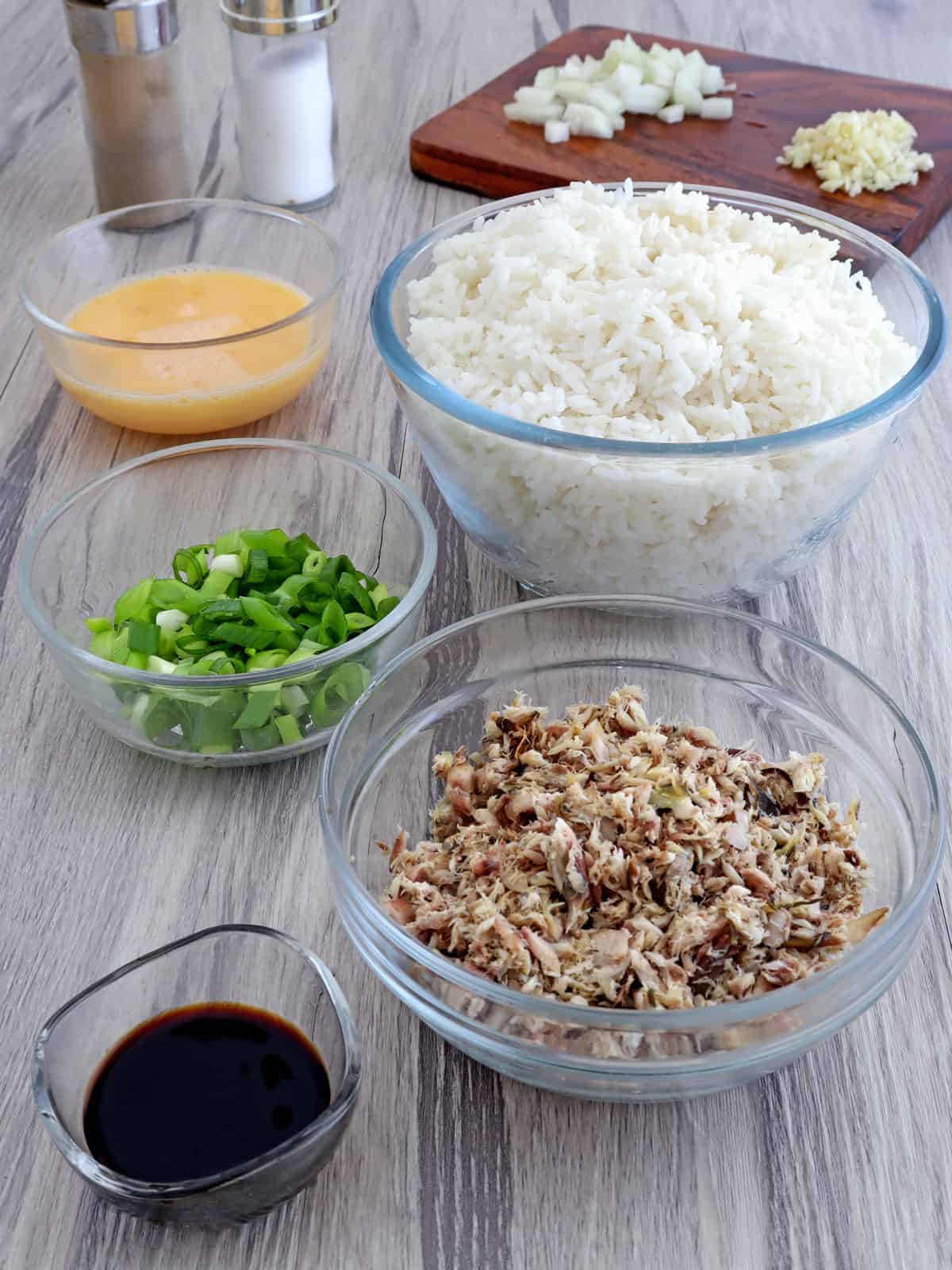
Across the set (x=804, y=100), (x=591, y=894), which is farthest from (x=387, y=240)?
(x=591, y=894)

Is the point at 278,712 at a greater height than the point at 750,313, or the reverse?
the point at 750,313

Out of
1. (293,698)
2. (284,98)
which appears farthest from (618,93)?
(293,698)

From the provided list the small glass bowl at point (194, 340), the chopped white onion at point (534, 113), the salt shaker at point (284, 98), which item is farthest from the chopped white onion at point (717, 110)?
the small glass bowl at point (194, 340)

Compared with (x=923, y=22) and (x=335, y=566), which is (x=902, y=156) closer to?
(x=923, y=22)

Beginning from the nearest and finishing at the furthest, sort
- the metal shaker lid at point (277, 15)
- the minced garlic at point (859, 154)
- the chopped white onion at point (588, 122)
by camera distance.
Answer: the metal shaker lid at point (277, 15), the minced garlic at point (859, 154), the chopped white onion at point (588, 122)

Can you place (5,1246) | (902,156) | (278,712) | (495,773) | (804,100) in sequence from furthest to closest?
(804,100) → (902,156) → (278,712) → (495,773) → (5,1246)

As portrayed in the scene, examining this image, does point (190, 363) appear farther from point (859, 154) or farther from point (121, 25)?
point (859, 154)

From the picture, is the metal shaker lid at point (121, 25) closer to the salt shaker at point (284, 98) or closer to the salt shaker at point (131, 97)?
the salt shaker at point (131, 97)
